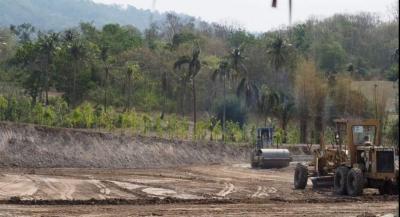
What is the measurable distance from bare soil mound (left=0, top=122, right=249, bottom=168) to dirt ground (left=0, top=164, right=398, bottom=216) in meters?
13.3

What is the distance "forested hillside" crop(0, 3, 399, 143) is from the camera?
6169 centimetres

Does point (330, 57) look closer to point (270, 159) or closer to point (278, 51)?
point (278, 51)

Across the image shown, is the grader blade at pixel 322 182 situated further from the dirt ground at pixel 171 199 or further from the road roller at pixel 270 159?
the road roller at pixel 270 159

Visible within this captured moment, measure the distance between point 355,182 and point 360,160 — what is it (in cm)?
106

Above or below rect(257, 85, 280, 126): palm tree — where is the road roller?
below

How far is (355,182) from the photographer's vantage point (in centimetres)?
2431

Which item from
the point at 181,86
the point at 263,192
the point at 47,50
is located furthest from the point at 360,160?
the point at 181,86

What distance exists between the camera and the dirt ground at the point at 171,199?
2009 centimetres

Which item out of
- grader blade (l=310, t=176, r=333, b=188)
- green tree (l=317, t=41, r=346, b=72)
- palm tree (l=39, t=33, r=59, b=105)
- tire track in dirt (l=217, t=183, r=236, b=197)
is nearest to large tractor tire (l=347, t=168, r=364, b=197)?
grader blade (l=310, t=176, r=333, b=188)

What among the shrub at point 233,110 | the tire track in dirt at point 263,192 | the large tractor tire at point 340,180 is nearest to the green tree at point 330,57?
the shrub at point 233,110

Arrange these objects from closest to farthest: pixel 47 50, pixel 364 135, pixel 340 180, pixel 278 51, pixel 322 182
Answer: pixel 364 135, pixel 340 180, pixel 322 182, pixel 47 50, pixel 278 51

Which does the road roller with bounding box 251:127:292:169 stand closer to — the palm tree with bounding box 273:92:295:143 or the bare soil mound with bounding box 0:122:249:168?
the bare soil mound with bounding box 0:122:249:168

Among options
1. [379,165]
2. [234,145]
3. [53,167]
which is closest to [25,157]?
[53,167]

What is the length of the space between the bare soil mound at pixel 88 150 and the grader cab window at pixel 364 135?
24.9 m
